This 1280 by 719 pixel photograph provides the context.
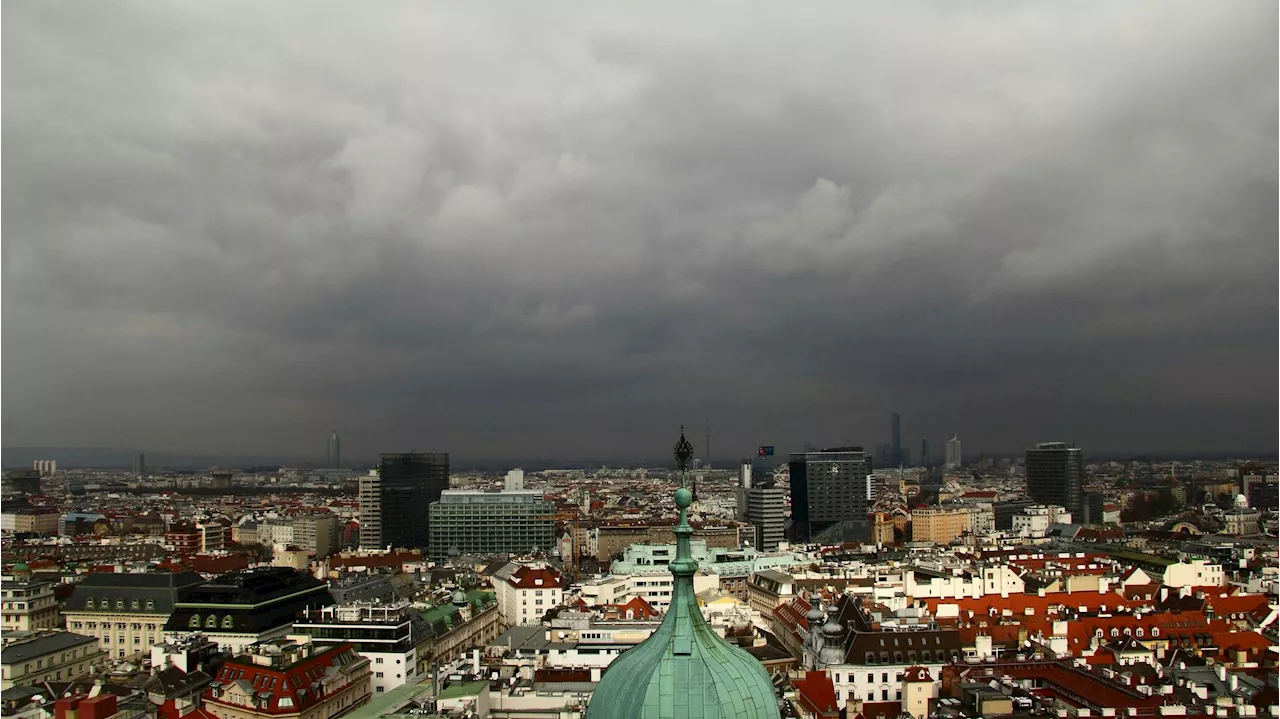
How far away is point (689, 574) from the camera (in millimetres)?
12555

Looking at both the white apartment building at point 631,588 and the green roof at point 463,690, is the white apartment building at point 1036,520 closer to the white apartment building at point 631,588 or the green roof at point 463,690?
the white apartment building at point 631,588

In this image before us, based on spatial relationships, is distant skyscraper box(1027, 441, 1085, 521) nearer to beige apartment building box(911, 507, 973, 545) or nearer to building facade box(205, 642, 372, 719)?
beige apartment building box(911, 507, 973, 545)

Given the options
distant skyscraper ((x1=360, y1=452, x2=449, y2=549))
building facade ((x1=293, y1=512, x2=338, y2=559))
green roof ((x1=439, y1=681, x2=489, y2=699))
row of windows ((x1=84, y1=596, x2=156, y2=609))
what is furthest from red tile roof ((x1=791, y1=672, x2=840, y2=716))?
distant skyscraper ((x1=360, y1=452, x2=449, y2=549))

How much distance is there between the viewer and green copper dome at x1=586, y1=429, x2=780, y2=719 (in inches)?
473

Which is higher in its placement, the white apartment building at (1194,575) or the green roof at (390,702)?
the green roof at (390,702)

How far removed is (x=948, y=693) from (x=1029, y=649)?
322 inches

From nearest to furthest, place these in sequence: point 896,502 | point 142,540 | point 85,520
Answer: point 142,540
point 85,520
point 896,502

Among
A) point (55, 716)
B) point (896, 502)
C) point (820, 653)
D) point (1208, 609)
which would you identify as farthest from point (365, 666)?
point (896, 502)

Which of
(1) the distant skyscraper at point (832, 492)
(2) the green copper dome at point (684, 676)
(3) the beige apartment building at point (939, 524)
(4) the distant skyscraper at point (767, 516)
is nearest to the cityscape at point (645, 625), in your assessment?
(2) the green copper dome at point (684, 676)

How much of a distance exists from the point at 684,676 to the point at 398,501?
13846 centimetres

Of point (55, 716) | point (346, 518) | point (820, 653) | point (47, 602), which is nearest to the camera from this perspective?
point (55, 716)

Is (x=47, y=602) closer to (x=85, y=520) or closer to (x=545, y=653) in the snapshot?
(x=545, y=653)

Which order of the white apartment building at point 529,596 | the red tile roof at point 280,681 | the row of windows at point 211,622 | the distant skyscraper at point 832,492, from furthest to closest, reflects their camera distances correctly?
the distant skyscraper at point 832,492 < the white apartment building at point 529,596 < the row of windows at point 211,622 < the red tile roof at point 280,681

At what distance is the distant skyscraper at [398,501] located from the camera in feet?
472
